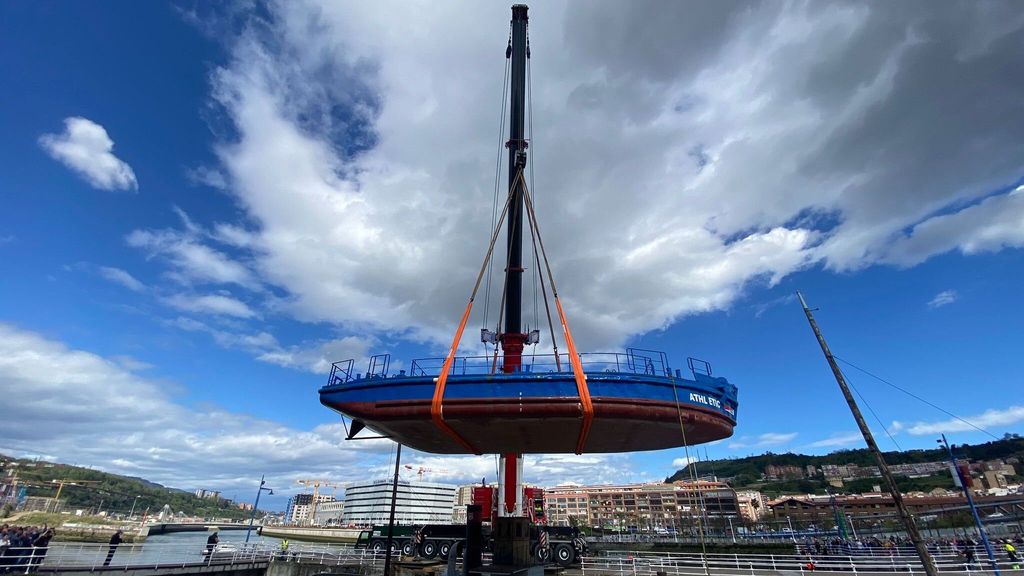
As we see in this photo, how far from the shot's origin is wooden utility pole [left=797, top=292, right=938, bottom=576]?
1068 cm

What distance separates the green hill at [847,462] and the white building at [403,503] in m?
54.1

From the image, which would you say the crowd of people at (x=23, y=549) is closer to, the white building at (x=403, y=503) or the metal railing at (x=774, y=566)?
the metal railing at (x=774, y=566)

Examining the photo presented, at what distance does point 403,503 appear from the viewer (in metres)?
95.4

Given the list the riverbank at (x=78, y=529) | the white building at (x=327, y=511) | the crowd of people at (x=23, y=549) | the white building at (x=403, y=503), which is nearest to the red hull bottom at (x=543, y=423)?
the crowd of people at (x=23, y=549)

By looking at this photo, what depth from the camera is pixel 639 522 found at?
102m

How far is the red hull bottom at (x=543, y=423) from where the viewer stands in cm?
1501

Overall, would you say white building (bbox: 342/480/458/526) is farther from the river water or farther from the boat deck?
the boat deck

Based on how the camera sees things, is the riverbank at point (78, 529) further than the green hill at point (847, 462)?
No

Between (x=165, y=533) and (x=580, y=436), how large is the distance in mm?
141458

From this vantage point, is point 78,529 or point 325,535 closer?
point 78,529

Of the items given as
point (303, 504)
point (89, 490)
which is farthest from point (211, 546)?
point (89, 490)

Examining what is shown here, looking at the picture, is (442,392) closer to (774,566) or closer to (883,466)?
(883,466)

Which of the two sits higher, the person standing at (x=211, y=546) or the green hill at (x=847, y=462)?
the green hill at (x=847, y=462)

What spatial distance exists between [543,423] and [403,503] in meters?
92.2
